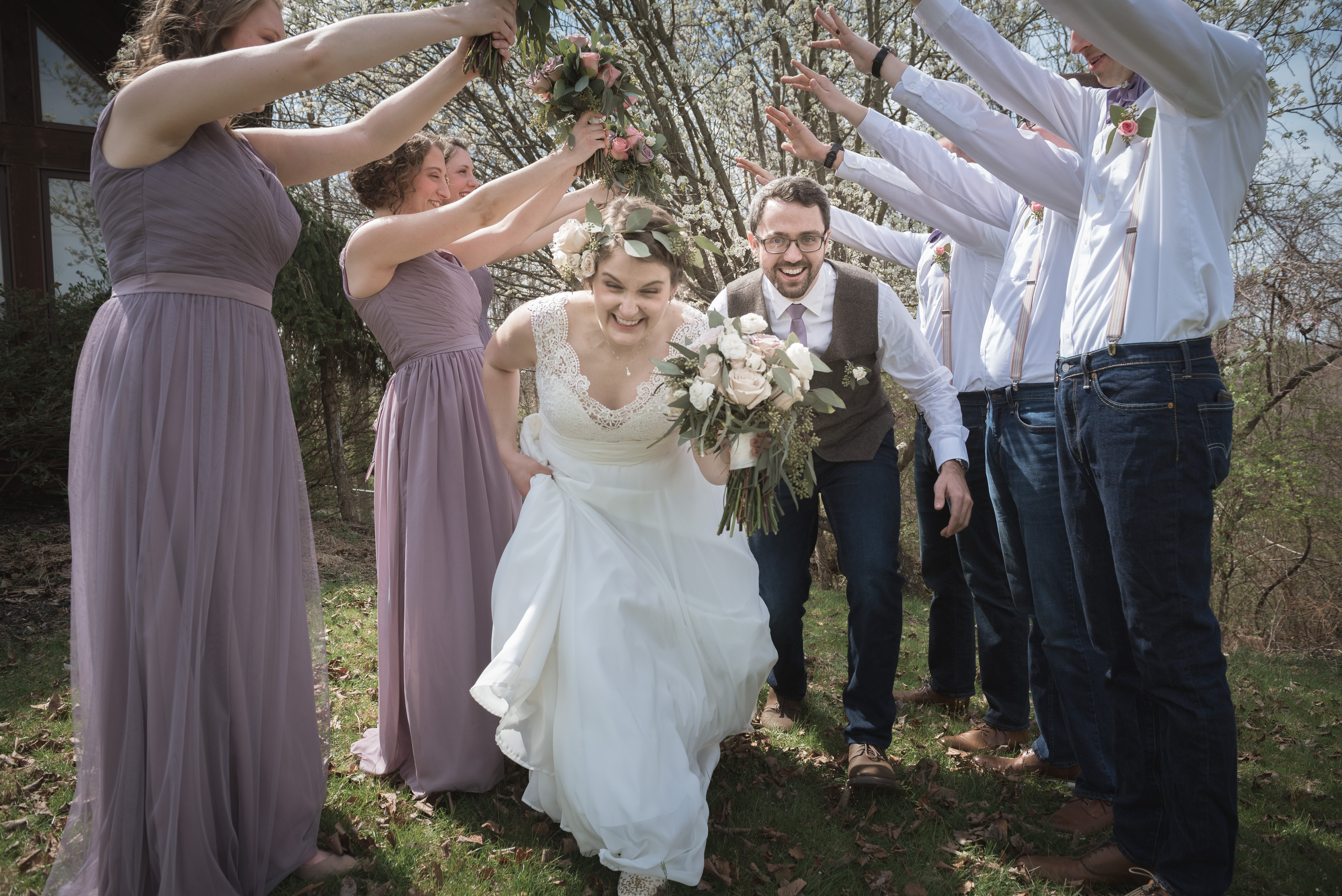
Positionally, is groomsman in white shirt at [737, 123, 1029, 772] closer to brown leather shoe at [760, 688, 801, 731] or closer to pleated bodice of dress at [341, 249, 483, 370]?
brown leather shoe at [760, 688, 801, 731]

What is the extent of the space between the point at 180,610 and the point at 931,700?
12.9 feet

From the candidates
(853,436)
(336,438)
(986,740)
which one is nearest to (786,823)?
(986,740)

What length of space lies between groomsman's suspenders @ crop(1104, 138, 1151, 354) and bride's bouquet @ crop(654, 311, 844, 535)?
0.90 meters

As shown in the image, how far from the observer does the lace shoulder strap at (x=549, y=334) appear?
3.62 m

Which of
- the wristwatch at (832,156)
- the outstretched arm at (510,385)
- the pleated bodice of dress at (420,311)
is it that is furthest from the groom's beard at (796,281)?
the pleated bodice of dress at (420,311)

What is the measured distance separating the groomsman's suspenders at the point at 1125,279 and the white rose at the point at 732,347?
1167mm

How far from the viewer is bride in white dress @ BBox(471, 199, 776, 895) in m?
2.90

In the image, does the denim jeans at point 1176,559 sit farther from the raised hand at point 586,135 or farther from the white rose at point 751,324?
the raised hand at point 586,135

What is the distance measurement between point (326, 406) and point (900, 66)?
863cm

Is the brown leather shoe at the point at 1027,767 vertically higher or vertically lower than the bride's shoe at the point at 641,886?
lower

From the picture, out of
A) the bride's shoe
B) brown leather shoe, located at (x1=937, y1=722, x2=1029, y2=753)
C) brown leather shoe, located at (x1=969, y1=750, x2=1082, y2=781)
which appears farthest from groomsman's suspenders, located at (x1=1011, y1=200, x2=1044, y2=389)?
the bride's shoe

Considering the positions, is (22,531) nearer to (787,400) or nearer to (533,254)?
(533,254)

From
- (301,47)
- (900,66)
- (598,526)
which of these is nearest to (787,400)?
(598,526)

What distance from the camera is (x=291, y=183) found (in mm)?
3051
